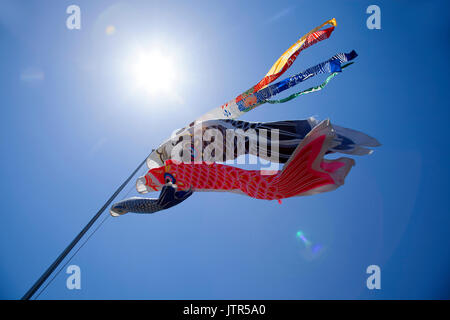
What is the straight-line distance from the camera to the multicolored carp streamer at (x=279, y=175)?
8.54ft

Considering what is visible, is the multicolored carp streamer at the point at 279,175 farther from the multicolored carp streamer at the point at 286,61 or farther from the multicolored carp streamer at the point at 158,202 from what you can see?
the multicolored carp streamer at the point at 286,61

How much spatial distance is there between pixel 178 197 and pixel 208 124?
119 cm

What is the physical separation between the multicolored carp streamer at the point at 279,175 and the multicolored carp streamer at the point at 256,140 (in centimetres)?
27

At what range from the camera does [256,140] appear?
3148mm

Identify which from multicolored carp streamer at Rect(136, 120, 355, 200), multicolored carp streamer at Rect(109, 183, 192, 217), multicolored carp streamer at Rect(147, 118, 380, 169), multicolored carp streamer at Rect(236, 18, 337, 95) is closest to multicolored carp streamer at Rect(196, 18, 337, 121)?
multicolored carp streamer at Rect(236, 18, 337, 95)

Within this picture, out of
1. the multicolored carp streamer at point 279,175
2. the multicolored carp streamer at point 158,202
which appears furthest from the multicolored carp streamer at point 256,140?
the multicolored carp streamer at point 158,202

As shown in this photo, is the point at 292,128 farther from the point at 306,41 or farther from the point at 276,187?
the point at 306,41

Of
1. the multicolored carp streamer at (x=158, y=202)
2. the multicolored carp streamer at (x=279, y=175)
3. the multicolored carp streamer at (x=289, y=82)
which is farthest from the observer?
the multicolored carp streamer at (x=158, y=202)

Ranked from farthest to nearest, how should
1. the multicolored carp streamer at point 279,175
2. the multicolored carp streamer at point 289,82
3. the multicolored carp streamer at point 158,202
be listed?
the multicolored carp streamer at point 158,202 → the multicolored carp streamer at point 289,82 → the multicolored carp streamer at point 279,175

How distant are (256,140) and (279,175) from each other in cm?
62

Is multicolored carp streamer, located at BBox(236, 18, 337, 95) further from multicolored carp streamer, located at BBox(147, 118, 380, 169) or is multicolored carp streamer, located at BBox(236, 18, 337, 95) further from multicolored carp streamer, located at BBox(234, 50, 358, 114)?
multicolored carp streamer, located at BBox(147, 118, 380, 169)

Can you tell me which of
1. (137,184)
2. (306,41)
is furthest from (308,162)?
(137,184)

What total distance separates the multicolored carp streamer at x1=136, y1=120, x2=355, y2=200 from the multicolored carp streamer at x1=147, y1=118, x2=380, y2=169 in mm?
269

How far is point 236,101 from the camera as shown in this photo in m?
3.39
